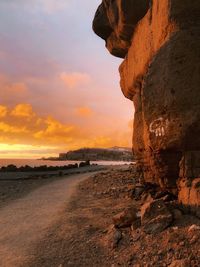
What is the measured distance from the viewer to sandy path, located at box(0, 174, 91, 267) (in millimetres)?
10203

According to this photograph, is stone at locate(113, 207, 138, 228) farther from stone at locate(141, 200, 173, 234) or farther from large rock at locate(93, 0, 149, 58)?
large rock at locate(93, 0, 149, 58)

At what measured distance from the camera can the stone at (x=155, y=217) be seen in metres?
9.14

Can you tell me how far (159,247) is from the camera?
8500 mm

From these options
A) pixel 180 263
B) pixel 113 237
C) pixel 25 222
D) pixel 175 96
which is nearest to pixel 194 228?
pixel 180 263

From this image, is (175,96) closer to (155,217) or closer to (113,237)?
(155,217)

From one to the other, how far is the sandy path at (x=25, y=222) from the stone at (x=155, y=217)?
127 inches

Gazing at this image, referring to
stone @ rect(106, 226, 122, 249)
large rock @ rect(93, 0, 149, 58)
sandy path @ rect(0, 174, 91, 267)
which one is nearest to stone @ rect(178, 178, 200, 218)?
stone @ rect(106, 226, 122, 249)

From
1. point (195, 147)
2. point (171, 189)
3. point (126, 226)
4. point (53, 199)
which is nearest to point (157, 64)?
point (195, 147)

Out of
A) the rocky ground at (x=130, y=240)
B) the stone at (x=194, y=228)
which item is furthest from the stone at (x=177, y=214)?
the stone at (x=194, y=228)

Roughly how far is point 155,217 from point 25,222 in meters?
5.77

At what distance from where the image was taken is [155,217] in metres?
9.45

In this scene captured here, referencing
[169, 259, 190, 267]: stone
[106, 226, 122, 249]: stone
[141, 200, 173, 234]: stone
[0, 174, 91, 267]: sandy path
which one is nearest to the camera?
[169, 259, 190, 267]: stone

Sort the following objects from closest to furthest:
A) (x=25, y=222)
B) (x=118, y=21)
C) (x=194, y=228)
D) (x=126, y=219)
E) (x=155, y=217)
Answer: (x=194, y=228)
(x=155, y=217)
(x=126, y=219)
(x=25, y=222)
(x=118, y=21)

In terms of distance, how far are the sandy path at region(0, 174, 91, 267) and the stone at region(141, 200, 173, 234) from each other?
10.6 feet
